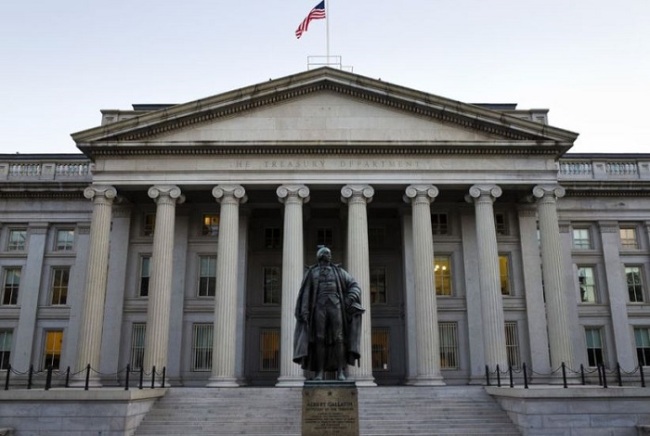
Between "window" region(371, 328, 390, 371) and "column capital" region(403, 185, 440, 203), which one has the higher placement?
"column capital" region(403, 185, 440, 203)

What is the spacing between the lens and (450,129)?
31391mm

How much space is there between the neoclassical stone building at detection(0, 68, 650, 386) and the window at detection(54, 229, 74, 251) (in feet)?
0.27

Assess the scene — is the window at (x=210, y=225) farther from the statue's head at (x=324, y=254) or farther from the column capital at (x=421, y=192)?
the statue's head at (x=324, y=254)

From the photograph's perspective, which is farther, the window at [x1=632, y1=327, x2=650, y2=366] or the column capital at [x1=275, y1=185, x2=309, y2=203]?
the window at [x1=632, y1=327, x2=650, y2=366]

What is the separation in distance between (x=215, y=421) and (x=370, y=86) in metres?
18.2

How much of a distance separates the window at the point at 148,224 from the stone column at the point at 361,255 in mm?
11548

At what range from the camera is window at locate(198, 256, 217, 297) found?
1328 inches

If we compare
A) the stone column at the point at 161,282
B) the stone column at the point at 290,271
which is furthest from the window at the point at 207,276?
the stone column at the point at 290,271

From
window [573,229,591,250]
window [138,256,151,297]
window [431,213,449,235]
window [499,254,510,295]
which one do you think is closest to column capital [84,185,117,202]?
window [138,256,151,297]

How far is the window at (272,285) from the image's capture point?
3538 centimetres

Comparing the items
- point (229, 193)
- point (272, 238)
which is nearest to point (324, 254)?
point (229, 193)

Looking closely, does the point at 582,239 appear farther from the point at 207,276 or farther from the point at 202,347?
the point at 202,347

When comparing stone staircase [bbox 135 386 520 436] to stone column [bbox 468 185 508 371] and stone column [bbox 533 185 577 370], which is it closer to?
stone column [bbox 468 185 508 371]

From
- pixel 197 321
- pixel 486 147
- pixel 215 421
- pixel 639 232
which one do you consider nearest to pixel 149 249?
pixel 197 321
